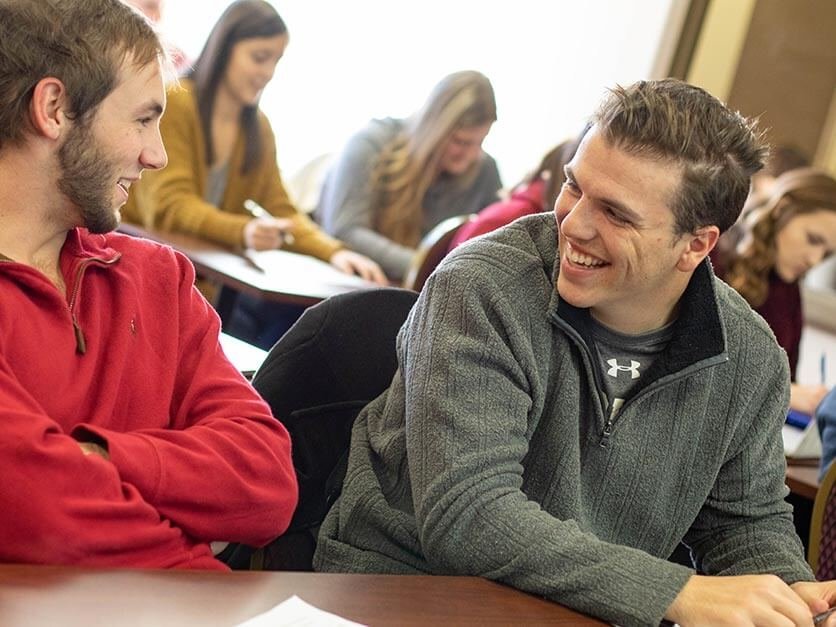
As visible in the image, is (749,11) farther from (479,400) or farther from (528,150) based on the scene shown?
(479,400)

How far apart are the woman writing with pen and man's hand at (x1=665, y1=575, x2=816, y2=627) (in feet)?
7.38

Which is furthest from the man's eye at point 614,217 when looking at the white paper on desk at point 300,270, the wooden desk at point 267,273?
the white paper on desk at point 300,270

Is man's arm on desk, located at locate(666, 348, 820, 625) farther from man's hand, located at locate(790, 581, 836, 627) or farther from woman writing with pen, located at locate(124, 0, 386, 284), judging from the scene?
woman writing with pen, located at locate(124, 0, 386, 284)

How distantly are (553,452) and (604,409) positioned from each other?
9 centimetres

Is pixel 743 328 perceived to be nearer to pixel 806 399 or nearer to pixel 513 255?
pixel 513 255

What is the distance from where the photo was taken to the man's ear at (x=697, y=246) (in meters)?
1.65

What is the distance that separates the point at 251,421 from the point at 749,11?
14.6 feet

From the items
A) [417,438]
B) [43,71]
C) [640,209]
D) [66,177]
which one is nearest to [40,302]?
[66,177]

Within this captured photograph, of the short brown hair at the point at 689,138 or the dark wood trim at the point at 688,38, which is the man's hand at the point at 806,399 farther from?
the dark wood trim at the point at 688,38

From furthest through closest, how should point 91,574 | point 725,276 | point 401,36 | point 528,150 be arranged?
point 528,150 → point 401,36 → point 725,276 → point 91,574

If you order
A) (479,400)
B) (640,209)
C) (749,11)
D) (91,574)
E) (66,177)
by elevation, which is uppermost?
(749,11)

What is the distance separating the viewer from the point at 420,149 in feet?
13.8

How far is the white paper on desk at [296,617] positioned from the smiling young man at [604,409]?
0.28 meters

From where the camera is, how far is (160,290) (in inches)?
61.1
